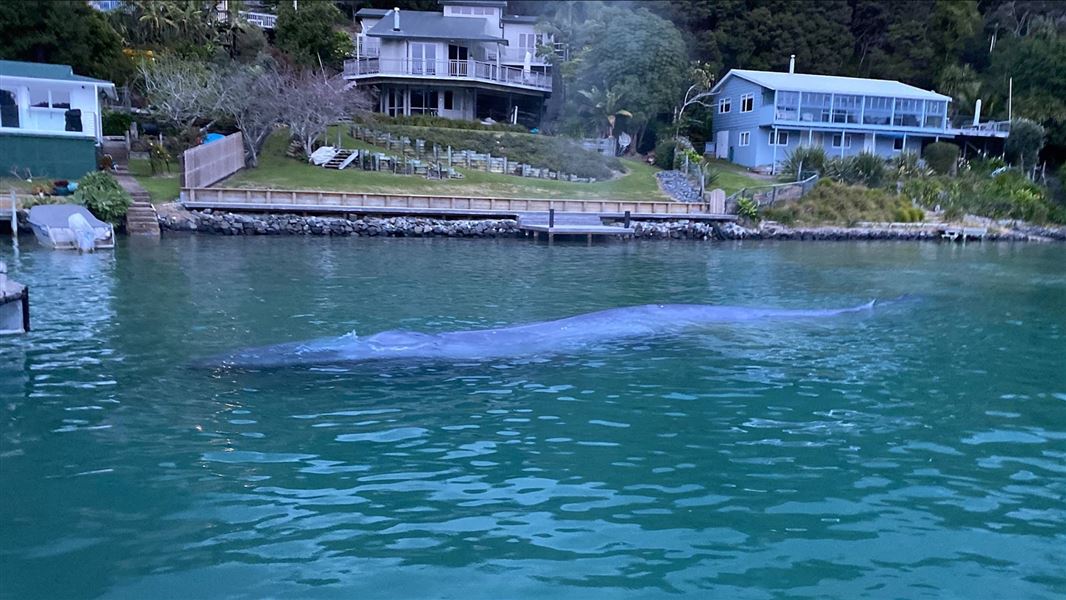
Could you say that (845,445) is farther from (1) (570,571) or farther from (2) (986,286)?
(2) (986,286)

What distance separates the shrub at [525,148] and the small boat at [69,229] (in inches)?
909

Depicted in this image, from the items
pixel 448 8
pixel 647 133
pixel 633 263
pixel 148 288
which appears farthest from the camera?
pixel 448 8

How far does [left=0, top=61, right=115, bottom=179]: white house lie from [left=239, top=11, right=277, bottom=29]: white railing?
1153 inches

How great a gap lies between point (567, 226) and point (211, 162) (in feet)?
55.4

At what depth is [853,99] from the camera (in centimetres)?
5403

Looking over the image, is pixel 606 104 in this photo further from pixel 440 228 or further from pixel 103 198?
pixel 103 198

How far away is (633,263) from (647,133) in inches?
1225

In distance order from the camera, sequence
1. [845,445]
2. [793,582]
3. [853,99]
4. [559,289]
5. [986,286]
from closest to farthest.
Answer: [793,582], [845,445], [559,289], [986,286], [853,99]

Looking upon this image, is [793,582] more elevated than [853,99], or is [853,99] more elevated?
[853,99]

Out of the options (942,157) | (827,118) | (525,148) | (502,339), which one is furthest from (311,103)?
(942,157)

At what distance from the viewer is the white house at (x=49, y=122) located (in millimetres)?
35125

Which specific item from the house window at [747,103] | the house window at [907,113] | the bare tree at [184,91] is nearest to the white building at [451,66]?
the house window at [747,103]

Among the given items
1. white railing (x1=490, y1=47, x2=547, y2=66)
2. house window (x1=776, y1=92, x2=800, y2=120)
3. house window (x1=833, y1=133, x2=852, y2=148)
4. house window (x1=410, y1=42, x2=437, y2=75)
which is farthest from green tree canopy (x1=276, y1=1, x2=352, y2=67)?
house window (x1=833, y1=133, x2=852, y2=148)

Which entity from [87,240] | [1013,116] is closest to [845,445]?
[87,240]
